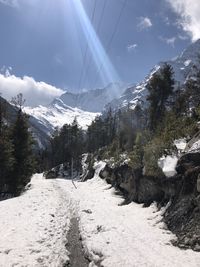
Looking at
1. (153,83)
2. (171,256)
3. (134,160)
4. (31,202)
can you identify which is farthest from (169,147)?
(153,83)

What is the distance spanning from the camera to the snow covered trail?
13705mm

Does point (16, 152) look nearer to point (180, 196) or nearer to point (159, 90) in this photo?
point (159, 90)

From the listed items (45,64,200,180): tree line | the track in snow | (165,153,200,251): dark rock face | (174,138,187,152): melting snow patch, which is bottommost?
the track in snow

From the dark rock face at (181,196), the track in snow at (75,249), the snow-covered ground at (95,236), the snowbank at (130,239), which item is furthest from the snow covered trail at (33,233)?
the dark rock face at (181,196)

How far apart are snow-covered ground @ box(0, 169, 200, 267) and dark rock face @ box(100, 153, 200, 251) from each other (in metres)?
0.58

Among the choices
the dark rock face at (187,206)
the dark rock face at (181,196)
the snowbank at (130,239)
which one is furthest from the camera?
the dark rock face at (181,196)

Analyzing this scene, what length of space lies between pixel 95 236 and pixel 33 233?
3102mm

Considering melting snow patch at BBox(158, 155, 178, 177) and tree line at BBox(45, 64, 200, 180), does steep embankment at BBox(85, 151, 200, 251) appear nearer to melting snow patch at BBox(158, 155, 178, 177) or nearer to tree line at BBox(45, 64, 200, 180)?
melting snow patch at BBox(158, 155, 178, 177)

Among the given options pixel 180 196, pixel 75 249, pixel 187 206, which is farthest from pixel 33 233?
pixel 187 206

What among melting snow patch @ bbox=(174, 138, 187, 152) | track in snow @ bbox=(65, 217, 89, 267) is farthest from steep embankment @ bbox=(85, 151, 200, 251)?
track in snow @ bbox=(65, 217, 89, 267)

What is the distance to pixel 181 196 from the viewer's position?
17.0 meters

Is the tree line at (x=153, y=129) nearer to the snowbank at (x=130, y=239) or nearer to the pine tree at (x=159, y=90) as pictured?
the pine tree at (x=159, y=90)

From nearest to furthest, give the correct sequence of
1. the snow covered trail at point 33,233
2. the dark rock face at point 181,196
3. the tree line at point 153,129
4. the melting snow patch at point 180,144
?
the snow covered trail at point 33,233, the dark rock face at point 181,196, the melting snow patch at point 180,144, the tree line at point 153,129

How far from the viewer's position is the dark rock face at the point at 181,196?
14359mm
